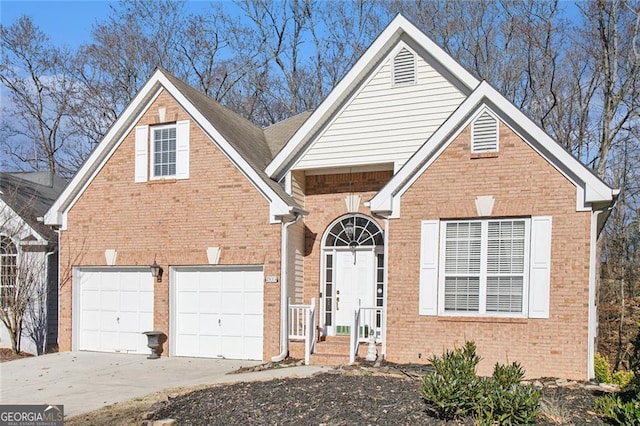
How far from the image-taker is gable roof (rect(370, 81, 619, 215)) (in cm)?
992

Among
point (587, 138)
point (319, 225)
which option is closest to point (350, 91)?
point (319, 225)

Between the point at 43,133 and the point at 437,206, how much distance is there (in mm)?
25873

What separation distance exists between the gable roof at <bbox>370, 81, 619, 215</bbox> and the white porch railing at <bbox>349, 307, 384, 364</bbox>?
253 cm

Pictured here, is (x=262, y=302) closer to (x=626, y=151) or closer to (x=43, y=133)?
(x=626, y=151)

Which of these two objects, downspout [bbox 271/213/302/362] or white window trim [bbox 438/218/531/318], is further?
downspout [bbox 271/213/302/362]

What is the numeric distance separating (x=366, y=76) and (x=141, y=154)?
6.19 m

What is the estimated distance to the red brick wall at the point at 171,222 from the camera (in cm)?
1297

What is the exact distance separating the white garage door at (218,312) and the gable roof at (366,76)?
2873mm

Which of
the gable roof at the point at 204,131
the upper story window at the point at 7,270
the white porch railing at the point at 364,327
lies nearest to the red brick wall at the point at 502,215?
the white porch railing at the point at 364,327

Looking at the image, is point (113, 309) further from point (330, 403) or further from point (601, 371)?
point (601, 371)

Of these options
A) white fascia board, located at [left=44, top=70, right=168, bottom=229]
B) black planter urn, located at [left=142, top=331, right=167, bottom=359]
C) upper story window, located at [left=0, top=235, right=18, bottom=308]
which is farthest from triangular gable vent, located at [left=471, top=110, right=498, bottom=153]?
upper story window, located at [left=0, top=235, right=18, bottom=308]

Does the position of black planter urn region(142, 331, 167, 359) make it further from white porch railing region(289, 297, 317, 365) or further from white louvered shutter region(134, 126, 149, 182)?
white louvered shutter region(134, 126, 149, 182)

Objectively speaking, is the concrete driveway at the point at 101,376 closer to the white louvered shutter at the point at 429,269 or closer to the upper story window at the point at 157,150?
the white louvered shutter at the point at 429,269

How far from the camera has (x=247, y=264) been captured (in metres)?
13.0
